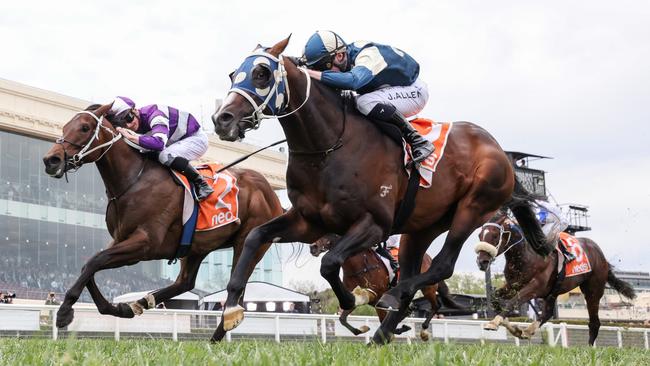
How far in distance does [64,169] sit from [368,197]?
3.52 m

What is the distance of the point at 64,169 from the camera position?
8.09m

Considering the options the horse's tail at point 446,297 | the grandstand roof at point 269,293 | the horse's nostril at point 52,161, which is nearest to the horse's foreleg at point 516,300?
the horse's tail at point 446,297

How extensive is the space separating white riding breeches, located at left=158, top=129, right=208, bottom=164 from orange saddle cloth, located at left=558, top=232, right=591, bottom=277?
6541 millimetres

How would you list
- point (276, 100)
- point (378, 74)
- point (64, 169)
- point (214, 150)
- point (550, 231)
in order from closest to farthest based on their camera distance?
1. point (276, 100)
2. point (378, 74)
3. point (64, 169)
4. point (550, 231)
5. point (214, 150)

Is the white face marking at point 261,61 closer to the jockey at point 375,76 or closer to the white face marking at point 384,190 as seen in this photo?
the jockey at point 375,76

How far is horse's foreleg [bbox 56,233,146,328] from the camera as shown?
24.2ft

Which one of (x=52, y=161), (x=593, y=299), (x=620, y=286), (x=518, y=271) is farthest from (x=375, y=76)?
(x=620, y=286)

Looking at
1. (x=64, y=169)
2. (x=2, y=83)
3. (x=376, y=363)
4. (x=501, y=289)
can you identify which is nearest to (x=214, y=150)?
(x=2, y=83)

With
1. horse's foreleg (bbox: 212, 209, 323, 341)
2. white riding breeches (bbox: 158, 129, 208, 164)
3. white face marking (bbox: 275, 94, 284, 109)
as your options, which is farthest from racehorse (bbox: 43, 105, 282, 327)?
white face marking (bbox: 275, 94, 284, 109)

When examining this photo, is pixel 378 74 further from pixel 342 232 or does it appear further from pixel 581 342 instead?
pixel 581 342

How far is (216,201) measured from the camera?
909cm

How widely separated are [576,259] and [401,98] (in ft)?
26.2

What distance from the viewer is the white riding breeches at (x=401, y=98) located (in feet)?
21.1

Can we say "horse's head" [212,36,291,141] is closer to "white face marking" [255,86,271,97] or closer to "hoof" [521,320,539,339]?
"white face marking" [255,86,271,97]
